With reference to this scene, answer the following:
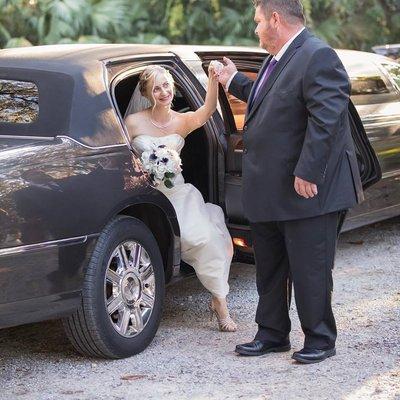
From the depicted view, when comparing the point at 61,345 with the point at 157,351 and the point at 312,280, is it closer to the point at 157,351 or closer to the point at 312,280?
the point at 157,351

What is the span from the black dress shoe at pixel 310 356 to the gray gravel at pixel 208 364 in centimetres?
4

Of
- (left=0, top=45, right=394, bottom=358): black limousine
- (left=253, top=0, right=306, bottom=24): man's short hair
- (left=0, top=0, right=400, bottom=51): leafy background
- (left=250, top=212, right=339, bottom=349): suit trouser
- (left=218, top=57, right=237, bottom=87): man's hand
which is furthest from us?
(left=0, top=0, right=400, bottom=51): leafy background

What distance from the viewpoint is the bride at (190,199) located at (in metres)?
5.80

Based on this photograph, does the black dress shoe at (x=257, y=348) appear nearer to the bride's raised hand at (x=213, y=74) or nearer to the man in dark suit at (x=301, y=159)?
the man in dark suit at (x=301, y=159)

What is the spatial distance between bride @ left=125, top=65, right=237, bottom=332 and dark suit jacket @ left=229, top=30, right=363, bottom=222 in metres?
0.70

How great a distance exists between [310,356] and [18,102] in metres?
1.96

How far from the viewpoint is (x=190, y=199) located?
5871 mm

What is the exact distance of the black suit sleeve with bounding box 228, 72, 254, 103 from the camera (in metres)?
5.41

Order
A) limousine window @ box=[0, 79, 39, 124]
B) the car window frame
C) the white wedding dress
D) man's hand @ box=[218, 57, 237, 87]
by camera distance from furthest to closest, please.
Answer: the car window frame < the white wedding dress < man's hand @ box=[218, 57, 237, 87] < limousine window @ box=[0, 79, 39, 124]

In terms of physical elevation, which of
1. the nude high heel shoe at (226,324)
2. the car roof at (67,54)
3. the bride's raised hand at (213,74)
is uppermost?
the car roof at (67,54)

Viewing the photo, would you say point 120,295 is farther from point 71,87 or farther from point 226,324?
point 71,87

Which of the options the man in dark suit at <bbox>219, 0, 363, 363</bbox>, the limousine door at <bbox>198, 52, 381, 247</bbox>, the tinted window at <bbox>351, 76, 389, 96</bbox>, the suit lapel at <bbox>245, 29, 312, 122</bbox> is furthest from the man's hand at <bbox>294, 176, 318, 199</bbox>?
the tinted window at <bbox>351, 76, 389, 96</bbox>

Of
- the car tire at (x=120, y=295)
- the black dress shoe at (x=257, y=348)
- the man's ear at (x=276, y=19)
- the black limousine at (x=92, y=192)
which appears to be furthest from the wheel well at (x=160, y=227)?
the man's ear at (x=276, y=19)

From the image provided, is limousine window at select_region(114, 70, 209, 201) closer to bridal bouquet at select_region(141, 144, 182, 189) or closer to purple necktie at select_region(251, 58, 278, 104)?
bridal bouquet at select_region(141, 144, 182, 189)
